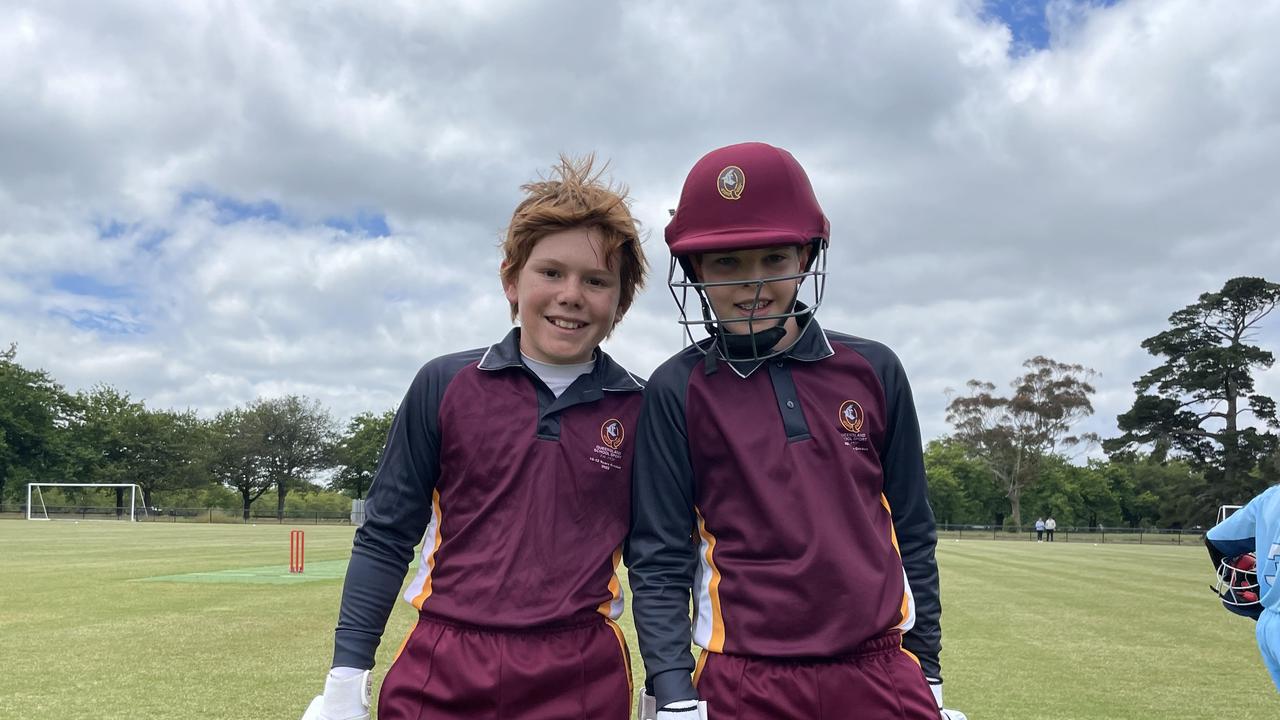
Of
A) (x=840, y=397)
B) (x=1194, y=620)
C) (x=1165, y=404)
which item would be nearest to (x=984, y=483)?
(x=1165, y=404)

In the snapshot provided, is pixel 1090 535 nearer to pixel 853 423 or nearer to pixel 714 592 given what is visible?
pixel 853 423

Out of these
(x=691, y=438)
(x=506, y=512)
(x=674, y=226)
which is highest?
(x=674, y=226)

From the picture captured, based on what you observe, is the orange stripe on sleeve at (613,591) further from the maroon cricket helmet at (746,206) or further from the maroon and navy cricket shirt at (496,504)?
the maroon cricket helmet at (746,206)

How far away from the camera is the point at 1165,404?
54188mm

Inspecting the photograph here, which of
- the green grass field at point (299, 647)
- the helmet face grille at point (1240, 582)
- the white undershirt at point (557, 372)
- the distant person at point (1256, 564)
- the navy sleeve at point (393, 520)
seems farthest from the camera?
the green grass field at point (299, 647)

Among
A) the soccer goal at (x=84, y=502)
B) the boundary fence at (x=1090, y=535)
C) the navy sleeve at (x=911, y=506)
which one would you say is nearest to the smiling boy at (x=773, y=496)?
the navy sleeve at (x=911, y=506)

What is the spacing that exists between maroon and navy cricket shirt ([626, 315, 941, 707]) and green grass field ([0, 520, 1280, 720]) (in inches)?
176

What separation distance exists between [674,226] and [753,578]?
39.3 inches

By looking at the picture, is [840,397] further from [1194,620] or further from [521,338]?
[1194,620]

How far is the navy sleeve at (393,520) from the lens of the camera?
2.62m

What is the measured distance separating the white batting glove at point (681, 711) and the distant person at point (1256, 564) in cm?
261

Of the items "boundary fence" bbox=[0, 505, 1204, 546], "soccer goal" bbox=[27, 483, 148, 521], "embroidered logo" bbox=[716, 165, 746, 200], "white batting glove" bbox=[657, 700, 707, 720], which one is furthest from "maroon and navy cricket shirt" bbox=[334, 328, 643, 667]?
"soccer goal" bbox=[27, 483, 148, 521]

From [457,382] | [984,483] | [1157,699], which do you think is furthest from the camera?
[984,483]

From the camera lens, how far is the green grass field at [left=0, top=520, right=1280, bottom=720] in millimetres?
6516
